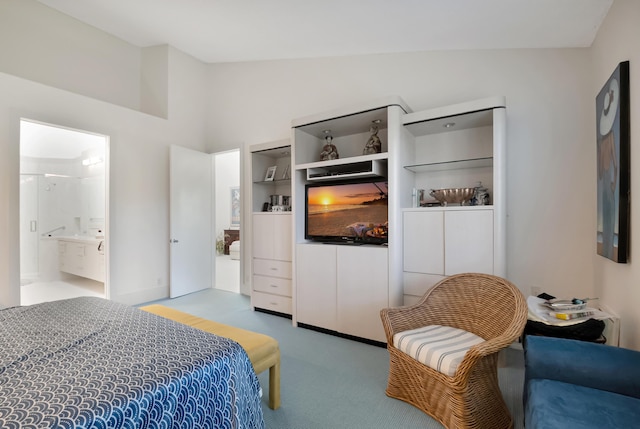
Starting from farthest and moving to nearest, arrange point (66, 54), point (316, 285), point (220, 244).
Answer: point (220, 244) < point (66, 54) < point (316, 285)

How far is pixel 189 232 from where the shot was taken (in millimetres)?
4645

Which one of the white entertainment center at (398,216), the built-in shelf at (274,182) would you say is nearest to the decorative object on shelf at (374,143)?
the white entertainment center at (398,216)

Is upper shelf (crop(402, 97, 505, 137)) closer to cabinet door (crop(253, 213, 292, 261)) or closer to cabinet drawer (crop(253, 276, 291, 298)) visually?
cabinet door (crop(253, 213, 292, 261))

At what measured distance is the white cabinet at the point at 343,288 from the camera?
2811mm

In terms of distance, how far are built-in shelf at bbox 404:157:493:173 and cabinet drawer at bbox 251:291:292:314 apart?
2061mm

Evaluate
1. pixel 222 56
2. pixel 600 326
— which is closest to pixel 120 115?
pixel 222 56

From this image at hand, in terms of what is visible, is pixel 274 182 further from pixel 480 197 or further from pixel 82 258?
pixel 82 258

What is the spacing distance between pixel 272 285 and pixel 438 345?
229cm

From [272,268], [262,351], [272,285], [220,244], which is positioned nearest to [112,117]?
[272,268]

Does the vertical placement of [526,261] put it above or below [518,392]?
above

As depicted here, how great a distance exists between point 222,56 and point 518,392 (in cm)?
510

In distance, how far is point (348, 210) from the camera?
3.15m

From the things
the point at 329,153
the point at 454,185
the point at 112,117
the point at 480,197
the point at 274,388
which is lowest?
the point at 274,388

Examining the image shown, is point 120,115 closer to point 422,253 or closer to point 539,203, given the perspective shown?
point 422,253
